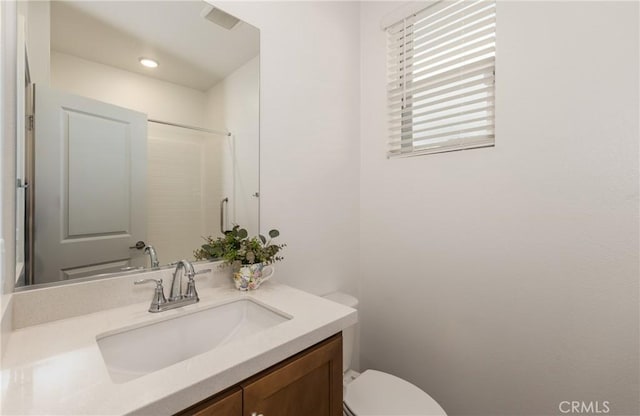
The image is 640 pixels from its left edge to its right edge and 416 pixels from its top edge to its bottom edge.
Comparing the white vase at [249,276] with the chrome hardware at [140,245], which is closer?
the chrome hardware at [140,245]

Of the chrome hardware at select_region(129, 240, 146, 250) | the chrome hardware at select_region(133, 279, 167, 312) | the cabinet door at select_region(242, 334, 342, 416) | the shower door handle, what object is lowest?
the cabinet door at select_region(242, 334, 342, 416)

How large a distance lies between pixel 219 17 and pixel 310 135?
65 centimetres

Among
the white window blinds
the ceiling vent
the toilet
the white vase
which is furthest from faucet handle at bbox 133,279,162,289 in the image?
the white window blinds

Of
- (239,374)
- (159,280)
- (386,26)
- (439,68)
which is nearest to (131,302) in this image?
(159,280)

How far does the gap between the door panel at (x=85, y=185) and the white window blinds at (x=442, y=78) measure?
1.29 m

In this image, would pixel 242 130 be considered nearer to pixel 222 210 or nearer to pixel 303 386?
pixel 222 210

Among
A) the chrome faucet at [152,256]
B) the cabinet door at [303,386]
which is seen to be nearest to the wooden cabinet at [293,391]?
the cabinet door at [303,386]

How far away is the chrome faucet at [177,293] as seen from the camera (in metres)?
0.93

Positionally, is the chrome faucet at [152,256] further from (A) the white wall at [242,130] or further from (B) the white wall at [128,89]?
(B) the white wall at [128,89]

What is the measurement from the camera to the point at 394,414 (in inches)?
43.4

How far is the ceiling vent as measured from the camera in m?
1.17

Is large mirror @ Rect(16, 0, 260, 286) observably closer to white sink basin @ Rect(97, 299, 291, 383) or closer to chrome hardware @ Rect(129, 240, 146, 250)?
chrome hardware @ Rect(129, 240, 146, 250)

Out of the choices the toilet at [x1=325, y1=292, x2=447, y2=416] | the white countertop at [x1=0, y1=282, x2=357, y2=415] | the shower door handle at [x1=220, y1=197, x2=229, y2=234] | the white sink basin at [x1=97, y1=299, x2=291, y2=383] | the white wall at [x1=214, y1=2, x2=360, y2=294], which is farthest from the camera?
the white wall at [x1=214, y1=2, x2=360, y2=294]

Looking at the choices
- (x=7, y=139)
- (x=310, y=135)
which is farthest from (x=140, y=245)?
(x=310, y=135)
